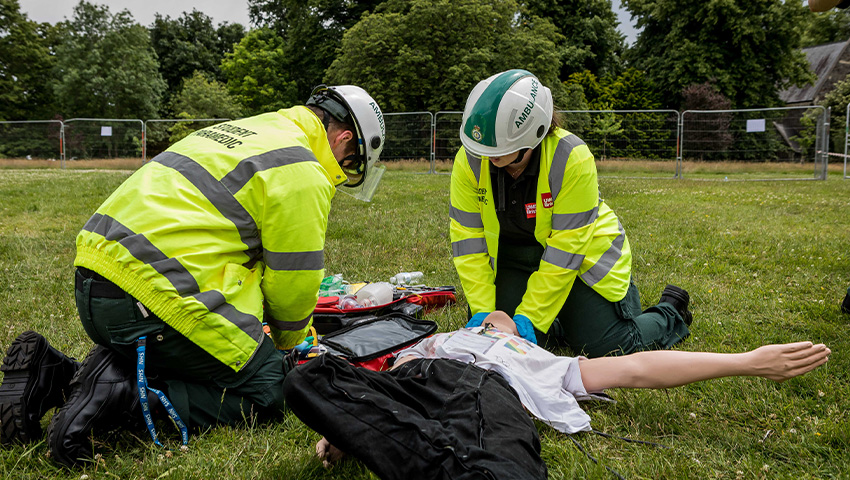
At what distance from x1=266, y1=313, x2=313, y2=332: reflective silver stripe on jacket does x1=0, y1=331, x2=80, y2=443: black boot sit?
99cm

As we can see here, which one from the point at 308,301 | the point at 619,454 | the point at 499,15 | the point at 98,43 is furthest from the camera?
the point at 98,43

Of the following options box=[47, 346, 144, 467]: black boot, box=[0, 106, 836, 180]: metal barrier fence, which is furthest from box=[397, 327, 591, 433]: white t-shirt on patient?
box=[0, 106, 836, 180]: metal barrier fence

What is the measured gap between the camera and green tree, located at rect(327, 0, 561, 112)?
29516 mm

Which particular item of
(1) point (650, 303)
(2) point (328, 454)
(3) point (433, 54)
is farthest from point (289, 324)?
(3) point (433, 54)

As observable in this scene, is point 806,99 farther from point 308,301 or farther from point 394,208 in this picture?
point 308,301

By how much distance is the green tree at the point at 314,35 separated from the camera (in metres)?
37.1

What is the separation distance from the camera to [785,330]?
408cm

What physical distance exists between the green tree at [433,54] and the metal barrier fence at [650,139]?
8396 mm

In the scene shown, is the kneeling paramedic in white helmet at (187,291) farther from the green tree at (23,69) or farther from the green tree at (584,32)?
the green tree at (23,69)

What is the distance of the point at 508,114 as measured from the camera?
131 inches

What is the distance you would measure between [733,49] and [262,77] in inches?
1228

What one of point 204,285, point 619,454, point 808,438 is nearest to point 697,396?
point 808,438

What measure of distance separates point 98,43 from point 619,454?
4452 centimetres

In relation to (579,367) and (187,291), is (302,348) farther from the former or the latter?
(579,367)
